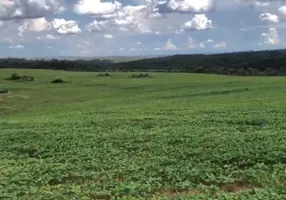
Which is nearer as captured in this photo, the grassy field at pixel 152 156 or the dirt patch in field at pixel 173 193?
the dirt patch in field at pixel 173 193

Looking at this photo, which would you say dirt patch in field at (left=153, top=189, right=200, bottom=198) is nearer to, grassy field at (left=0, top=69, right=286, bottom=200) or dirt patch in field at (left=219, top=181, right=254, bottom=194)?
grassy field at (left=0, top=69, right=286, bottom=200)

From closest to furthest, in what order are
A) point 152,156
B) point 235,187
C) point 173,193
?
1. point 173,193
2. point 235,187
3. point 152,156

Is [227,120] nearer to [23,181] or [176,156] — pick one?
[176,156]

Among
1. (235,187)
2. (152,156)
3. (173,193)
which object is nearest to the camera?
(173,193)

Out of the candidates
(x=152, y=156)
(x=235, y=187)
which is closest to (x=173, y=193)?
(x=235, y=187)

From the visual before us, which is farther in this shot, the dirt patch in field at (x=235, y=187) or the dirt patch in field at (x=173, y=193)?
the dirt patch in field at (x=235, y=187)

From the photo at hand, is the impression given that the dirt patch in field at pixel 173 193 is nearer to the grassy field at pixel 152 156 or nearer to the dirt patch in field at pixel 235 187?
the grassy field at pixel 152 156

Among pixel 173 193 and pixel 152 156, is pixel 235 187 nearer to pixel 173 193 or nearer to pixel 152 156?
pixel 173 193

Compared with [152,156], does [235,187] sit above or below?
above

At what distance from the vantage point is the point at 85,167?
61.9 ft

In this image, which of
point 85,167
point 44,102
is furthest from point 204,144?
point 44,102

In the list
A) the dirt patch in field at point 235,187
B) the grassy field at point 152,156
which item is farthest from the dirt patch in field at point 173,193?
the dirt patch in field at point 235,187

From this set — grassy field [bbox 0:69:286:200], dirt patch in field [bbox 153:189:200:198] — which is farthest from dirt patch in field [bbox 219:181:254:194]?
dirt patch in field [bbox 153:189:200:198]

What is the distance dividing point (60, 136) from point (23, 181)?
32.1ft
